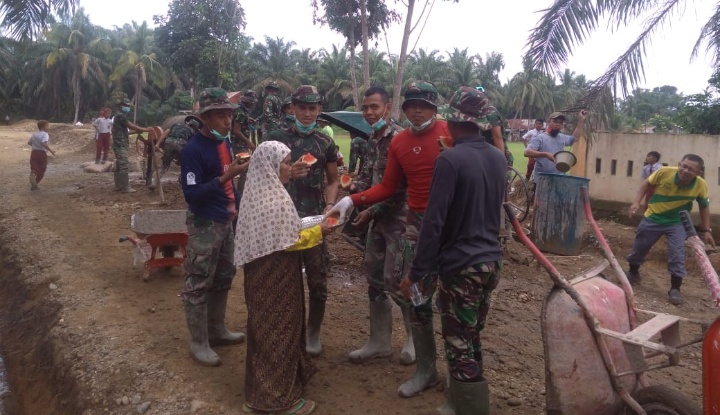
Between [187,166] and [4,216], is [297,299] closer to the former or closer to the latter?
[187,166]

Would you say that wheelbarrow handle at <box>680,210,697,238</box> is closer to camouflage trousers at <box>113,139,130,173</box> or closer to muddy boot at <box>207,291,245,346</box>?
muddy boot at <box>207,291,245,346</box>

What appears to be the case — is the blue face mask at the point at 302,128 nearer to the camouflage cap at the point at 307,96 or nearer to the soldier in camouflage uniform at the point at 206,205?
the camouflage cap at the point at 307,96

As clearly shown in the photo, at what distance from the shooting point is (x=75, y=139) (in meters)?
24.4

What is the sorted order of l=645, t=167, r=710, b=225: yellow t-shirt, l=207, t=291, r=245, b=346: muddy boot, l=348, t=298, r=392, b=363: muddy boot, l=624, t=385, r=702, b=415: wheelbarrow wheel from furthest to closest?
1. l=645, t=167, r=710, b=225: yellow t-shirt
2. l=207, t=291, r=245, b=346: muddy boot
3. l=348, t=298, r=392, b=363: muddy boot
4. l=624, t=385, r=702, b=415: wheelbarrow wheel

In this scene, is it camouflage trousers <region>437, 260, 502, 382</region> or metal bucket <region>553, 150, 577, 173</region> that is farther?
metal bucket <region>553, 150, 577, 173</region>

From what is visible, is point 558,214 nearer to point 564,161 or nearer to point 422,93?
point 564,161

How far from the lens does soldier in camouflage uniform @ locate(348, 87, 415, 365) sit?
12.4ft

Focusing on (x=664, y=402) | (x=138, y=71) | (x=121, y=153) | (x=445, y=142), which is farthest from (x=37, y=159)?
(x=138, y=71)

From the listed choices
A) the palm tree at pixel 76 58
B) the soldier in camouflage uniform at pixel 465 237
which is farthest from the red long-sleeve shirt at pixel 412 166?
the palm tree at pixel 76 58

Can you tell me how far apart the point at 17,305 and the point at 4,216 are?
401cm

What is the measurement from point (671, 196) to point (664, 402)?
408 cm

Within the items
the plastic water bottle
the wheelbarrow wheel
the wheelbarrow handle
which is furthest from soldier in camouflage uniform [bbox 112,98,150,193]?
the wheelbarrow wheel

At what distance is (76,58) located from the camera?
37156 mm

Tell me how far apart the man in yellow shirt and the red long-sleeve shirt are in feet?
11.9
